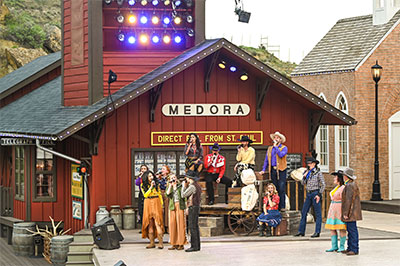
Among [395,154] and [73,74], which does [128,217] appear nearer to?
[73,74]

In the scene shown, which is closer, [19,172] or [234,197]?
[234,197]

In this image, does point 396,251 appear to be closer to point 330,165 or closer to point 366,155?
point 366,155

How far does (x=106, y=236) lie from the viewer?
17.7 metres

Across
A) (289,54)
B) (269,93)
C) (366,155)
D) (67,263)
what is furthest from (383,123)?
(289,54)

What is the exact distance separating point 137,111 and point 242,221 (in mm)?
4076

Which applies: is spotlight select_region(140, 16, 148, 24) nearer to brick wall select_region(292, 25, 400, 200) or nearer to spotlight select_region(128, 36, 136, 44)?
spotlight select_region(128, 36, 136, 44)

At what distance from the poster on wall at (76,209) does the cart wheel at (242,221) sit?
14.4 feet

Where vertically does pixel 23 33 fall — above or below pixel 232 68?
above


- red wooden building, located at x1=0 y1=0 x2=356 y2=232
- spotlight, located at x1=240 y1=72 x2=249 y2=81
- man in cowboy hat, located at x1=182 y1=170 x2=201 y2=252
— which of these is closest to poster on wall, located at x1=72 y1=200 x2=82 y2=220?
red wooden building, located at x1=0 y1=0 x2=356 y2=232

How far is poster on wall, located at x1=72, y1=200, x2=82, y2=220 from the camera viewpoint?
21.7 m

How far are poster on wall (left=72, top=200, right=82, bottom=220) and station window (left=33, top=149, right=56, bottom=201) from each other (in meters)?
1.36

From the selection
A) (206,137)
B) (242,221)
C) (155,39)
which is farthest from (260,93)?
(242,221)

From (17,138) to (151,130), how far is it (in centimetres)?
433

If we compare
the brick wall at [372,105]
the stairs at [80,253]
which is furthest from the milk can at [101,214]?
the brick wall at [372,105]
